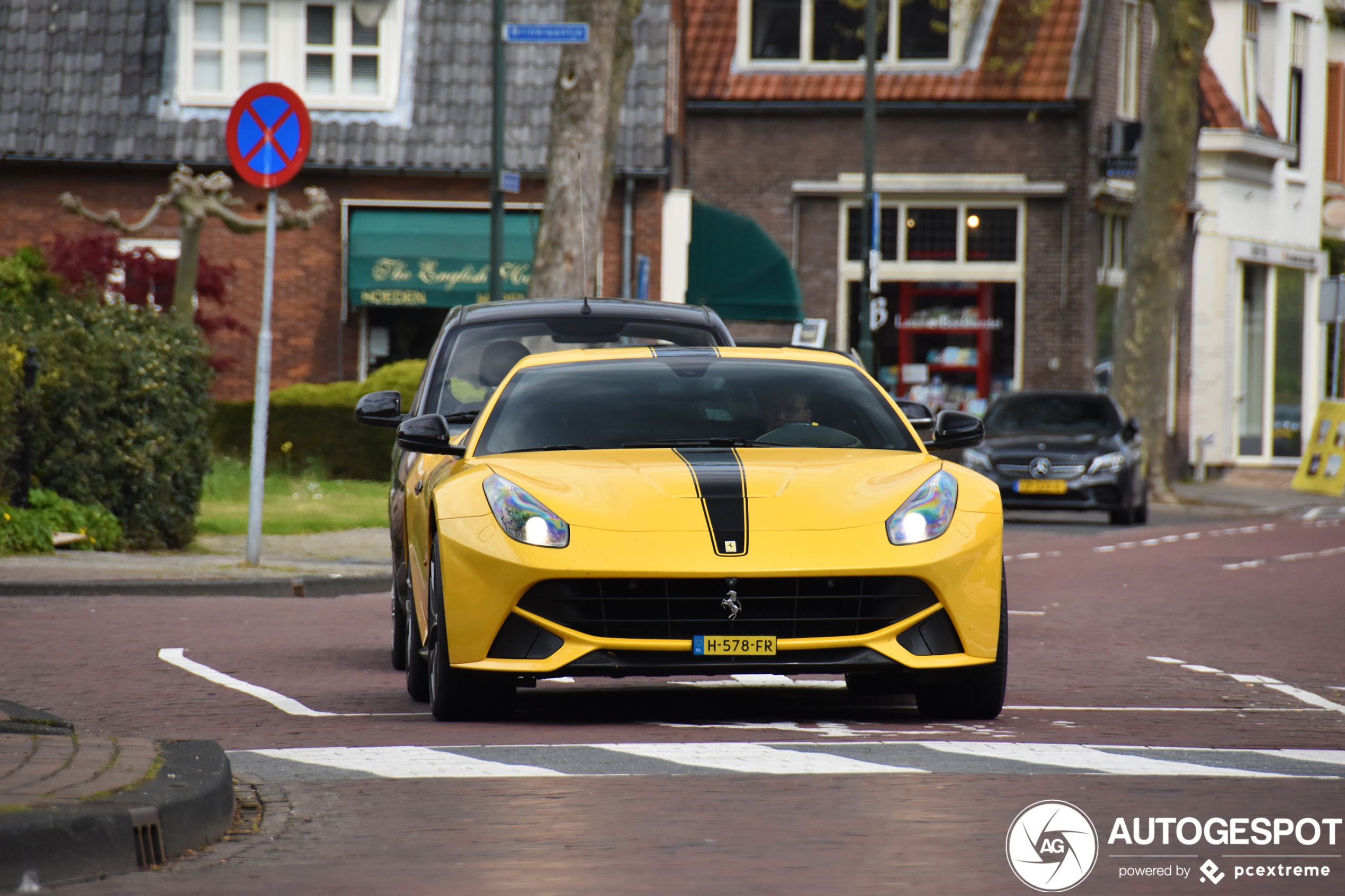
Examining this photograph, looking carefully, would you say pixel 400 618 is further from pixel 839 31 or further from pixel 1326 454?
pixel 839 31

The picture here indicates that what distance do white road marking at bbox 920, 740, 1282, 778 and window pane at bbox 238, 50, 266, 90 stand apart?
2757cm

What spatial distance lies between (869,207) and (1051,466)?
8940 mm

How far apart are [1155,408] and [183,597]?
64.9 feet

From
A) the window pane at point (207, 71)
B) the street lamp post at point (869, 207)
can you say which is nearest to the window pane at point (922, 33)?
the street lamp post at point (869, 207)

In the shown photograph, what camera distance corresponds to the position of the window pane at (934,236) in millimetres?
37812

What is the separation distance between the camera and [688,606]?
7637 mm

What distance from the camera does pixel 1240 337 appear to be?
42719 millimetres

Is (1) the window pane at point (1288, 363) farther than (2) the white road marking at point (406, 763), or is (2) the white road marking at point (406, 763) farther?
(1) the window pane at point (1288, 363)

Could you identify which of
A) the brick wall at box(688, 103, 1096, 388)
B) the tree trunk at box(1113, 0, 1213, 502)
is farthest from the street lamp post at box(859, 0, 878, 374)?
the brick wall at box(688, 103, 1096, 388)

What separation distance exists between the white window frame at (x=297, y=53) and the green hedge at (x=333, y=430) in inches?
327

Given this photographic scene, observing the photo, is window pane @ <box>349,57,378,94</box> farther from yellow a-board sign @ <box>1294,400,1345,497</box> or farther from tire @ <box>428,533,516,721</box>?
tire @ <box>428,533,516,721</box>

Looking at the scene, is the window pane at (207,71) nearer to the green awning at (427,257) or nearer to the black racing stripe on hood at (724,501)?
the green awning at (427,257)

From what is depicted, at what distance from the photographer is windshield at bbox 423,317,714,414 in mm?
10594
